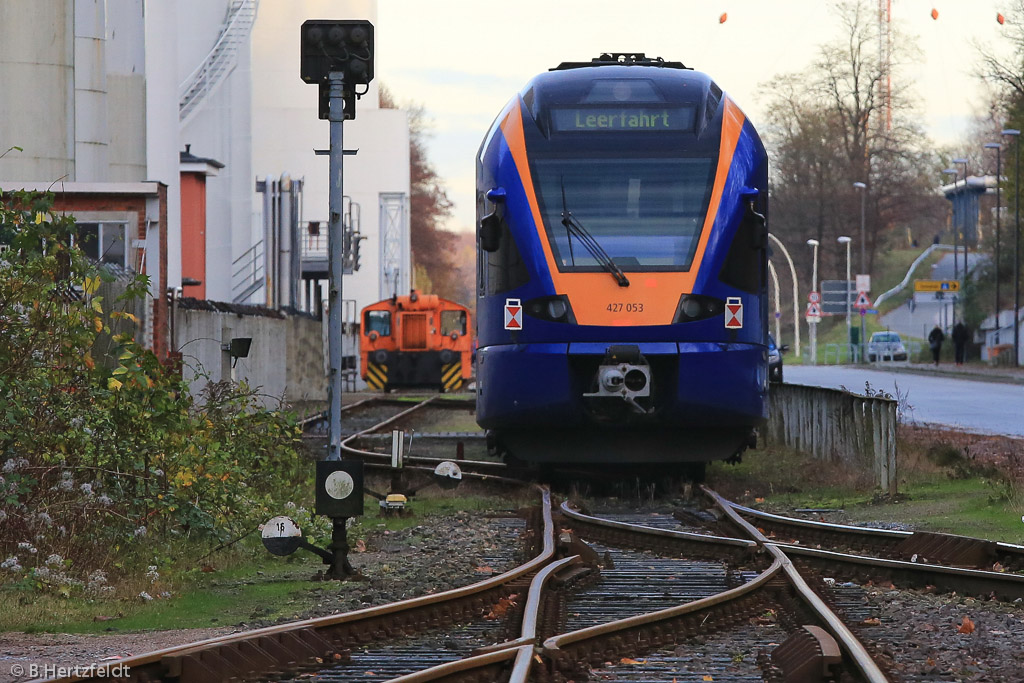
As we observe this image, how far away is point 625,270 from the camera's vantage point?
13.5 meters

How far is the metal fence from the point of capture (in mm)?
14586

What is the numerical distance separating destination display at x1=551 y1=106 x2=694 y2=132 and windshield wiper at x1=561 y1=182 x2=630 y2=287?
2.11 ft

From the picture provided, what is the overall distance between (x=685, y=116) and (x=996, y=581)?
6.59 m

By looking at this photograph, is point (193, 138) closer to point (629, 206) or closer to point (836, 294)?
point (836, 294)

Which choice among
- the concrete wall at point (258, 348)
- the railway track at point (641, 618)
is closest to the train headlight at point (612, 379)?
the railway track at point (641, 618)

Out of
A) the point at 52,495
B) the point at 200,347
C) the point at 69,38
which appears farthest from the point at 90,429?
the point at 69,38

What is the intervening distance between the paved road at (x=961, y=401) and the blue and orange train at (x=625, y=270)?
22.9ft

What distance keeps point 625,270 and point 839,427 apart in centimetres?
478

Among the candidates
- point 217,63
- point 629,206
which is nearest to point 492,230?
point 629,206

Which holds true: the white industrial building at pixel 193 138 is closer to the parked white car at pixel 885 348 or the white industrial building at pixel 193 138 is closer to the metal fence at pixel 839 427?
the metal fence at pixel 839 427

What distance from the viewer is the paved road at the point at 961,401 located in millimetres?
24297

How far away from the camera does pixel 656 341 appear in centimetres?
1346

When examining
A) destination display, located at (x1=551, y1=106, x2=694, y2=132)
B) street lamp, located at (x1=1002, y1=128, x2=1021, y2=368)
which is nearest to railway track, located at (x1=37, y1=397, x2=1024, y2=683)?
destination display, located at (x1=551, y1=106, x2=694, y2=132)

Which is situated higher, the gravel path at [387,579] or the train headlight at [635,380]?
the train headlight at [635,380]
